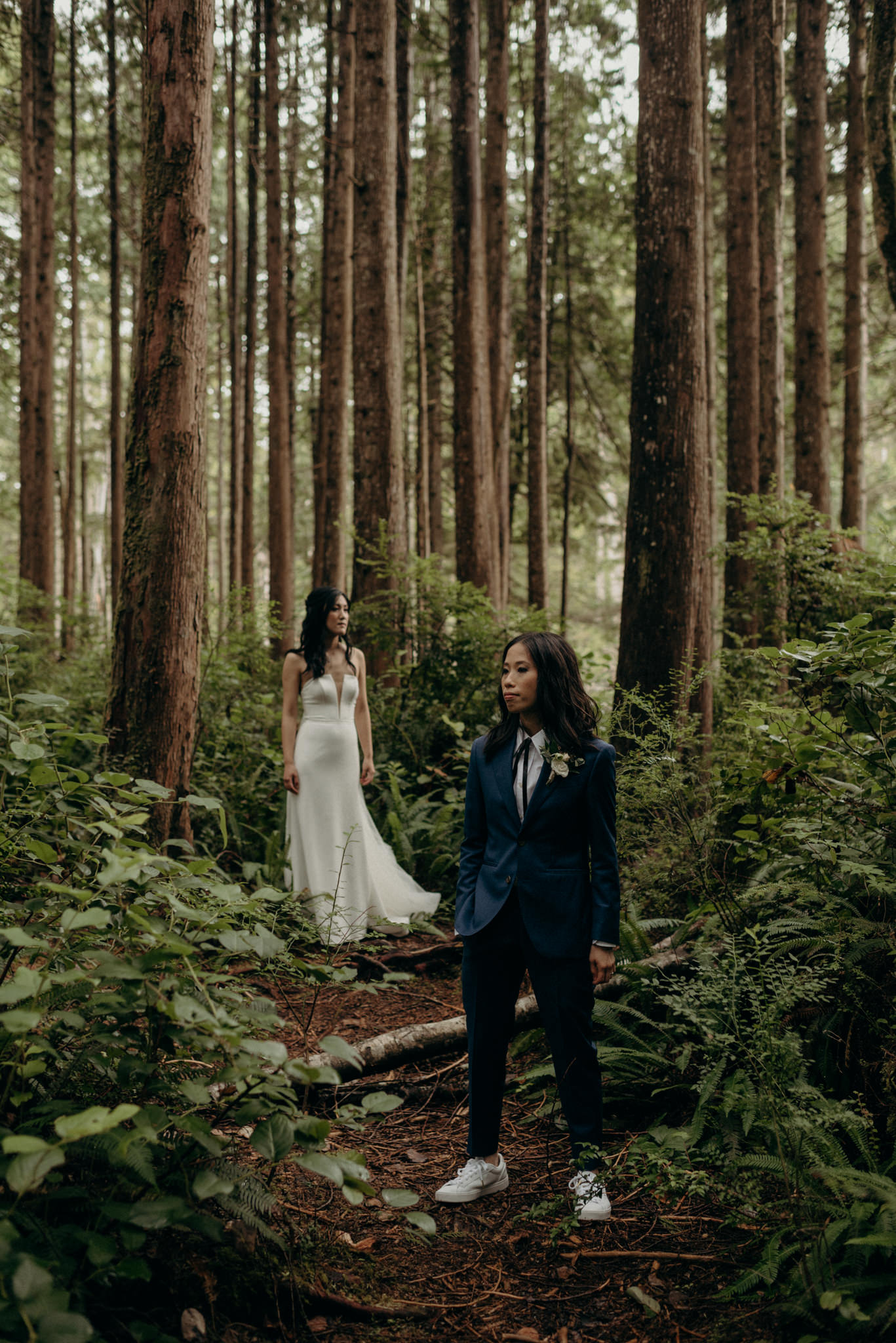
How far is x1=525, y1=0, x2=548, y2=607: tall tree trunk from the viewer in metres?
16.3

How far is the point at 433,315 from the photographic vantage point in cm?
2058

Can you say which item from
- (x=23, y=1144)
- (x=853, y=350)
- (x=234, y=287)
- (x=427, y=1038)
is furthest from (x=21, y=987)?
(x=234, y=287)

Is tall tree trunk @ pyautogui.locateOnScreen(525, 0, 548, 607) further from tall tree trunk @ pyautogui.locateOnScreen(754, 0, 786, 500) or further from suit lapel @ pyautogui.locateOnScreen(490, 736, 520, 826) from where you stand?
suit lapel @ pyautogui.locateOnScreen(490, 736, 520, 826)

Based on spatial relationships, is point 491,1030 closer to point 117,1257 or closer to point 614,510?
point 117,1257

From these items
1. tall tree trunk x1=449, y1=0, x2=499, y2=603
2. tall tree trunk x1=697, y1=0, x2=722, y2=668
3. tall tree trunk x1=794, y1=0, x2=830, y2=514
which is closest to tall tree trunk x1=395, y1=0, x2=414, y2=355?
tall tree trunk x1=449, y1=0, x2=499, y2=603

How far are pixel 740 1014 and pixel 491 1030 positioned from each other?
1216mm

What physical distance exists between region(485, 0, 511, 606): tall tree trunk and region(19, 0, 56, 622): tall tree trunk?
299 inches

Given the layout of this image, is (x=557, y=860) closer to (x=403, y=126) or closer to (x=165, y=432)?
(x=165, y=432)

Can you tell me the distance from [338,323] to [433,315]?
7.90 m

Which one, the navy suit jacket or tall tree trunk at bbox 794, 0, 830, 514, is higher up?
tall tree trunk at bbox 794, 0, 830, 514

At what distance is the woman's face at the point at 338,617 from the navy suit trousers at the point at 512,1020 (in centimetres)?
384

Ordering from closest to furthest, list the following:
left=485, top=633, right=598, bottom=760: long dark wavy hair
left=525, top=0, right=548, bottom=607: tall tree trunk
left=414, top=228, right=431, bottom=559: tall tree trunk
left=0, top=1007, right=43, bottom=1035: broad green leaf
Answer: left=0, top=1007, right=43, bottom=1035: broad green leaf
left=485, top=633, right=598, bottom=760: long dark wavy hair
left=525, top=0, right=548, bottom=607: tall tree trunk
left=414, top=228, right=431, bottom=559: tall tree trunk

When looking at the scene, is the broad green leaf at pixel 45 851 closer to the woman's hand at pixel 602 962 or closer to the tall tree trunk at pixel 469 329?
the woman's hand at pixel 602 962

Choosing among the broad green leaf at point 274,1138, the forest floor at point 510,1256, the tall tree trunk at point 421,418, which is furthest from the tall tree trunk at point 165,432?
the tall tree trunk at point 421,418
